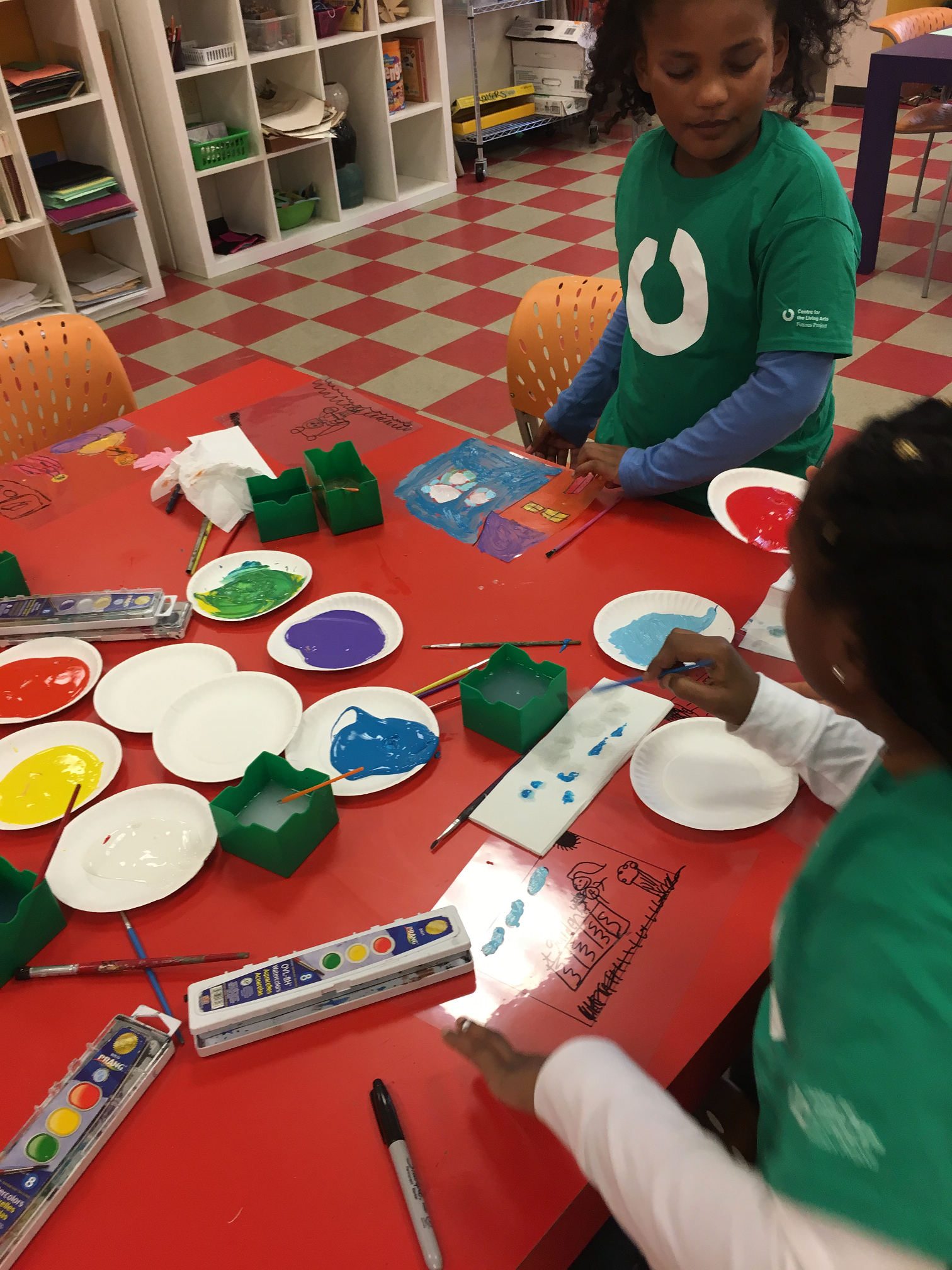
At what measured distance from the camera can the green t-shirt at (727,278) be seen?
1.24 metres

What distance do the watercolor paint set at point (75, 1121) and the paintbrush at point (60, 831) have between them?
0.56 feet

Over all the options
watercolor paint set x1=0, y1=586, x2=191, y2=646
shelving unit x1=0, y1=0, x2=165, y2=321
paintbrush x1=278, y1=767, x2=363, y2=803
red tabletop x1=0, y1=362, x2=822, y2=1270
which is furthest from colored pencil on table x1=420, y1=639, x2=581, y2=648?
shelving unit x1=0, y1=0, x2=165, y2=321

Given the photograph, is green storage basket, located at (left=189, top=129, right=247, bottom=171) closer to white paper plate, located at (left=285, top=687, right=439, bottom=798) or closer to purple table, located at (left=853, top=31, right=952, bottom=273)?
purple table, located at (left=853, top=31, right=952, bottom=273)

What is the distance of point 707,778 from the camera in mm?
972

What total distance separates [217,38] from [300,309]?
46.8 inches

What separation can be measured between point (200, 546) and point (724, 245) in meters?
0.83

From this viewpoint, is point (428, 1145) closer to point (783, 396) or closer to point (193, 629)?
point (193, 629)

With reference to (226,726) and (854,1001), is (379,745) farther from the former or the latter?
(854,1001)

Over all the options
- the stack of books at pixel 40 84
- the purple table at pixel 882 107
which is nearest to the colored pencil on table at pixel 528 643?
the purple table at pixel 882 107

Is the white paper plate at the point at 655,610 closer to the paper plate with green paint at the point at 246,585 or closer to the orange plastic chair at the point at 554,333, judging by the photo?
the paper plate with green paint at the point at 246,585

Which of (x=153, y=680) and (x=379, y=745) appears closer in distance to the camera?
(x=379, y=745)

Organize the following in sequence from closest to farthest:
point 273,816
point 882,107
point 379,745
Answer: point 273,816 → point 379,745 → point 882,107

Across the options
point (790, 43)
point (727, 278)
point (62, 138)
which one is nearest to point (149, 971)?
point (727, 278)

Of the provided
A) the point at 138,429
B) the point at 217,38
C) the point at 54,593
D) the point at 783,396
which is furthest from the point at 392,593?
the point at 217,38
